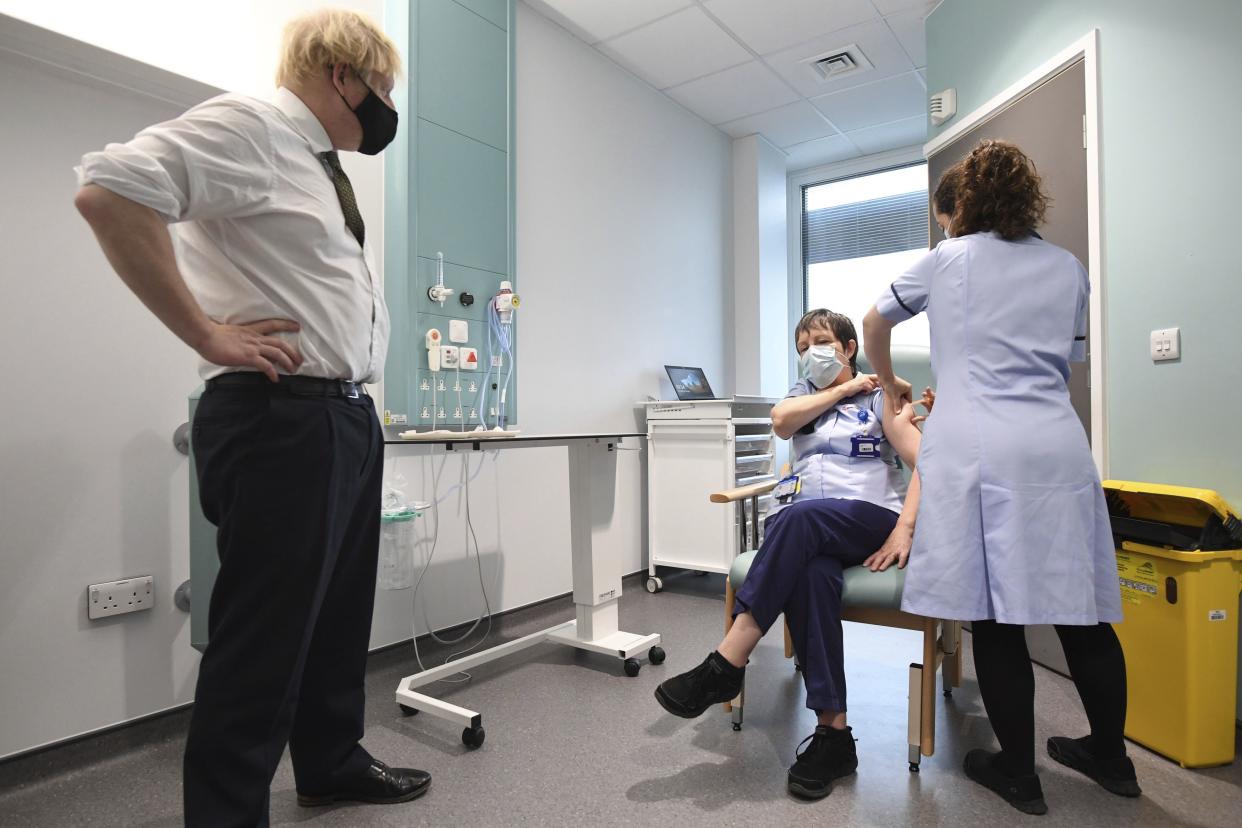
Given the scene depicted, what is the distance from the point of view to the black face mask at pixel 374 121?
1375mm

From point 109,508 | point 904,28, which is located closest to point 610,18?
point 904,28

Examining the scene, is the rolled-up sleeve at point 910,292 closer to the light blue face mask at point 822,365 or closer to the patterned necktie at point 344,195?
the light blue face mask at point 822,365

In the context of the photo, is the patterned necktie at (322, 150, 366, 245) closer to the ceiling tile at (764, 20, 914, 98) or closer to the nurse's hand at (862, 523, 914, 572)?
the nurse's hand at (862, 523, 914, 572)

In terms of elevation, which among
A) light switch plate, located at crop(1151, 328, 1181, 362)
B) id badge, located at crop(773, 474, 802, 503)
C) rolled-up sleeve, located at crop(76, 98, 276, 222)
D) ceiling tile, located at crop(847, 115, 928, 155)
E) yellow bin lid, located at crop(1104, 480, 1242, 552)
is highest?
ceiling tile, located at crop(847, 115, 928, 155)

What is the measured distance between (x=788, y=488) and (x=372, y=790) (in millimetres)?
1298

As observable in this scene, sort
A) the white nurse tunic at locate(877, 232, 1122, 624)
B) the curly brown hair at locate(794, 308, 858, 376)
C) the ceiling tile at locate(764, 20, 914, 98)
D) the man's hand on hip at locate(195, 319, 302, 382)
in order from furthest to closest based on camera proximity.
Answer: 1. the ceiling tile at locate(764, 20, 914, 98)
2. the curly brown hair at locate(794, 308, 858, 376)
3. the white nurse tunic at locate(877, 232, 1122, 624)
4. the man's hand on hip at locate(195, 319, 302, 382)

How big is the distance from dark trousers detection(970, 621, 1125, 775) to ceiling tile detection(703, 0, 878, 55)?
9.62 feet

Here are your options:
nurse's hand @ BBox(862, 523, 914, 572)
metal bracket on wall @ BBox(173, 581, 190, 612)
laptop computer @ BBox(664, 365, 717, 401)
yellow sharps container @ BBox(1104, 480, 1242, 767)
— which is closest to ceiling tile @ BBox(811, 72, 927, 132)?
laptop computer @ BBox(664, 365, 717, 401)

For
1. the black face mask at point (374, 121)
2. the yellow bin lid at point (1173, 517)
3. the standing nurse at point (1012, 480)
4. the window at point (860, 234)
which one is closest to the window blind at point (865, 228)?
the window at point (860, 234)

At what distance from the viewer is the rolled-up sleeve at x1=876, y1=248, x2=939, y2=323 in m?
1.64

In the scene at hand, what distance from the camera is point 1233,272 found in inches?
77.2

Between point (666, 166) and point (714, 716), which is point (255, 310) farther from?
point (666, 166)

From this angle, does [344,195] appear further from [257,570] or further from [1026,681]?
[1026,681]

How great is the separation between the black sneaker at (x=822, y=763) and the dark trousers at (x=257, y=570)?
1.09 meters
